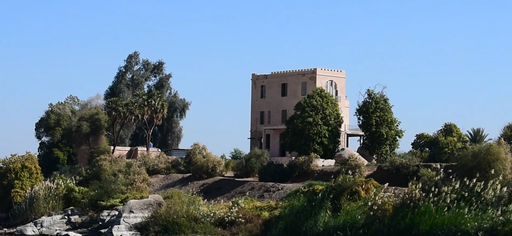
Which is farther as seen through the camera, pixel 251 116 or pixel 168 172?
pixel 251 116

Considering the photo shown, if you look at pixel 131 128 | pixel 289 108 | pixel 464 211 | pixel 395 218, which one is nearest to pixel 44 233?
pixel 395 218

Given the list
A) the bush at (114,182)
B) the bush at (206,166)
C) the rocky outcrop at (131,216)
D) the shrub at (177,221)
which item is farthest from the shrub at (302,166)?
the shrub at (177,221)

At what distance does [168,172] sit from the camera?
63531 mm

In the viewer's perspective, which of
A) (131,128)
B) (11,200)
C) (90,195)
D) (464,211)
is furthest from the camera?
(131,128)

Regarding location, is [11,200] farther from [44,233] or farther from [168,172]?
[168,172]

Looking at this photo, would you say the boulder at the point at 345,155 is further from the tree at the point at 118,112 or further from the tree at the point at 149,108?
the tree at the point at 118,112

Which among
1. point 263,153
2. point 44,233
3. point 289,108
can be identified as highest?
point 289,108

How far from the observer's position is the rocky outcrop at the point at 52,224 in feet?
143

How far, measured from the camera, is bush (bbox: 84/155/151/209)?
1818 inches

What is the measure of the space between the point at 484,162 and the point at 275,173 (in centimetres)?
1612

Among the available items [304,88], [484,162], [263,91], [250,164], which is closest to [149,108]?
[263,91]

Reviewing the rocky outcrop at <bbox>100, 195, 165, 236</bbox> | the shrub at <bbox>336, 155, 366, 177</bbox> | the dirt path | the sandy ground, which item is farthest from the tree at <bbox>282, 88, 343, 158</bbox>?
the rocky outcrop at <bbox>100, 195, 165, 236</bbox>

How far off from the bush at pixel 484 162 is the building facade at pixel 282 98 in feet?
91.6

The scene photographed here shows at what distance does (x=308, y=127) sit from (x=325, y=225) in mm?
30105
